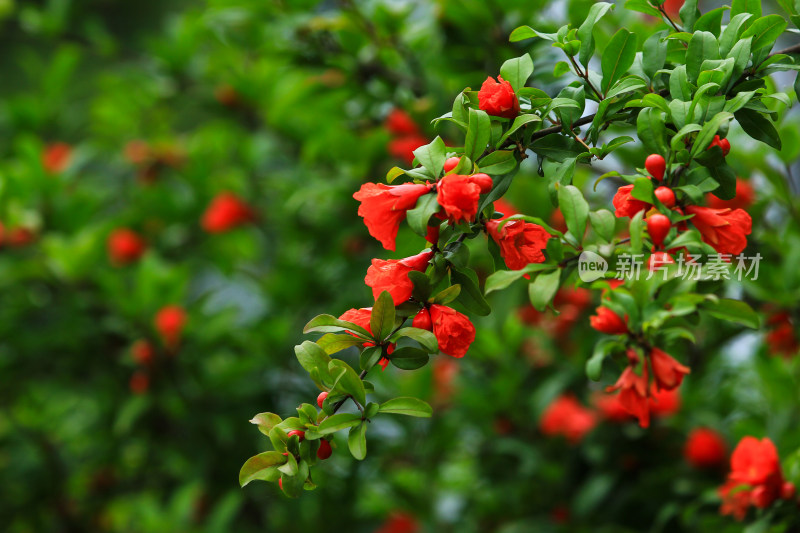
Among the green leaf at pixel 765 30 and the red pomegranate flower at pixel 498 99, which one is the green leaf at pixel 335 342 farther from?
the green leaf at pixel 765 30

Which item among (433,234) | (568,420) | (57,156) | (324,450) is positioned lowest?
(568,420)

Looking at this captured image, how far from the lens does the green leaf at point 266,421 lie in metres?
0.50

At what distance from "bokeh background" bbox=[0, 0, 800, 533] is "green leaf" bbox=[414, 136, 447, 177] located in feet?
1.49

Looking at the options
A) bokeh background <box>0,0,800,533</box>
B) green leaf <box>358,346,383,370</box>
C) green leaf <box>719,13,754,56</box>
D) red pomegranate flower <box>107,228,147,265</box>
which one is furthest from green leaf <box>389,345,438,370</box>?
red pomegranate flower <box>107,228,147,265</box>

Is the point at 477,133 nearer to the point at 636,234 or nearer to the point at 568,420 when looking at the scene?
the point at 636,234

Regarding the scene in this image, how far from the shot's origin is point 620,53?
0.57m

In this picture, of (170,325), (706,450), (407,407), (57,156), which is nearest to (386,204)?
(407,407)

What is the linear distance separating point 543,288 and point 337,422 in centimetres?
17

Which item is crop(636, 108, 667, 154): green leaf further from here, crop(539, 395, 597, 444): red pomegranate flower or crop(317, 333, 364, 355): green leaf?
crop(539, 395, 597, 444): red pomegranate flower

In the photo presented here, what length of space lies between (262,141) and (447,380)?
632 millimetres

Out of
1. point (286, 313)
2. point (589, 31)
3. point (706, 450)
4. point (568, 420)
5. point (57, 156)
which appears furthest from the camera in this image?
point (57, 156)

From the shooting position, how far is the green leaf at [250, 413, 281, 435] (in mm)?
498

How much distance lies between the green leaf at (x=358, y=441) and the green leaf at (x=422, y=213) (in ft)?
0.47

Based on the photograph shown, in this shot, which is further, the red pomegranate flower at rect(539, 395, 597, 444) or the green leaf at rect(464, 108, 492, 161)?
the red pomegranate flower at rect(539, 395, 597, 444)
